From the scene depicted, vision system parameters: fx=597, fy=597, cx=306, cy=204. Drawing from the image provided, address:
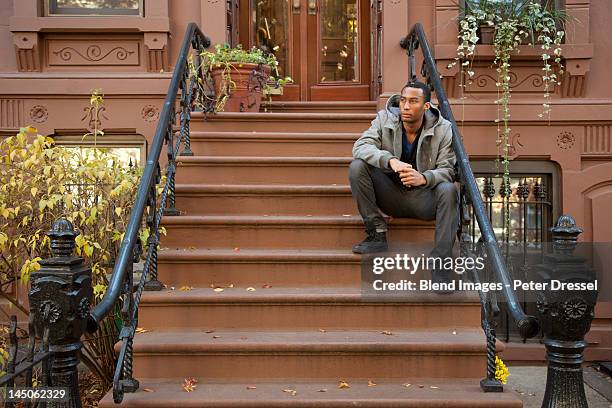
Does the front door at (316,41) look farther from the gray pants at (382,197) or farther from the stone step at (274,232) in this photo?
the gray pants at (382,197)

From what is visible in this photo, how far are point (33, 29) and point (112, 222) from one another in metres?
3.15

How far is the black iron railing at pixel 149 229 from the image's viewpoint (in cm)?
350

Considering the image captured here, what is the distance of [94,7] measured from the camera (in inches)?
276

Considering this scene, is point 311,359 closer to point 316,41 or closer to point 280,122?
point 280,122

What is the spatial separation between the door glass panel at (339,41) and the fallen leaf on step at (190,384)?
5119mm

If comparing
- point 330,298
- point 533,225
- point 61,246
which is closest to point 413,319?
point 330,298

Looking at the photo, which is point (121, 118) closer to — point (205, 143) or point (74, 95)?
point (74, 95)

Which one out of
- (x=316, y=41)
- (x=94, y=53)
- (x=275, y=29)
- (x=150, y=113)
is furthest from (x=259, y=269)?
(x=275, y=29)

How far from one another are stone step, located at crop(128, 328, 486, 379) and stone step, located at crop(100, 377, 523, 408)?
2.0 inches

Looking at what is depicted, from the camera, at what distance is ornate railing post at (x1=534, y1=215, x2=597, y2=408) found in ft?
9.63

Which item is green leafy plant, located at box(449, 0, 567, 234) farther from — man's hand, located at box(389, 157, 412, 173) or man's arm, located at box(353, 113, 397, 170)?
man's hand, located at box(389, 157, 412, 173)

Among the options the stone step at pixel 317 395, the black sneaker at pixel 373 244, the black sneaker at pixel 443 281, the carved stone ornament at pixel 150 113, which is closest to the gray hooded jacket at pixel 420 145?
the black sneaker at pixel 373 244

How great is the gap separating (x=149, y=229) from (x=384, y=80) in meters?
3.66

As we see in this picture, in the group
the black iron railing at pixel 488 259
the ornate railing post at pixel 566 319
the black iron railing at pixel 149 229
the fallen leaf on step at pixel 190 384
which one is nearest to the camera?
the ornate railing post at pixel 566 319
